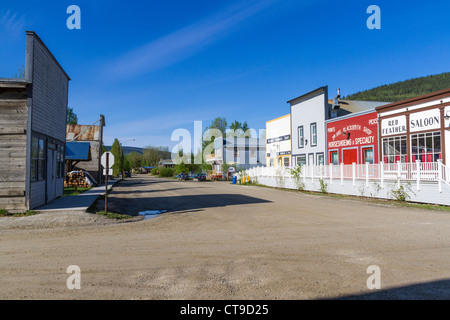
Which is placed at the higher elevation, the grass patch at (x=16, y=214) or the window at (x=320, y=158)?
the window at (x=320, y=158)

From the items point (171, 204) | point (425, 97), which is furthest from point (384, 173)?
point (171, 204)

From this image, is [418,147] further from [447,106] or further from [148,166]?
[148,166]

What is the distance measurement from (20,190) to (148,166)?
126 meters

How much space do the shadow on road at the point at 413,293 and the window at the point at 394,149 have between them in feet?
58.0

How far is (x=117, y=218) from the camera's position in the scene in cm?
1181

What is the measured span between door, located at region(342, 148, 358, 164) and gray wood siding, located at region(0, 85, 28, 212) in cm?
2185

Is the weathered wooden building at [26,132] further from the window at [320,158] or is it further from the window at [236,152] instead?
the window at [236,152]

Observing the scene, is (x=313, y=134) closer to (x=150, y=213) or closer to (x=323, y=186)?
(x=323, y=186)

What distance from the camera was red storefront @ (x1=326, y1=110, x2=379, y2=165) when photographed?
23219mm

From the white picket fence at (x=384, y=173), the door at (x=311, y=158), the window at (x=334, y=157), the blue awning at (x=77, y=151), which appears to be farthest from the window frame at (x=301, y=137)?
the blue awning at (x=77, y=151)

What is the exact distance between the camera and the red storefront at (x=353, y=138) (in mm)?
23219

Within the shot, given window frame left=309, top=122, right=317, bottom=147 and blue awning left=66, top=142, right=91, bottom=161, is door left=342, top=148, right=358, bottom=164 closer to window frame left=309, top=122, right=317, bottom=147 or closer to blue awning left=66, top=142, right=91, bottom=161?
window frame left=309, top=122, right=317, bottom=147
